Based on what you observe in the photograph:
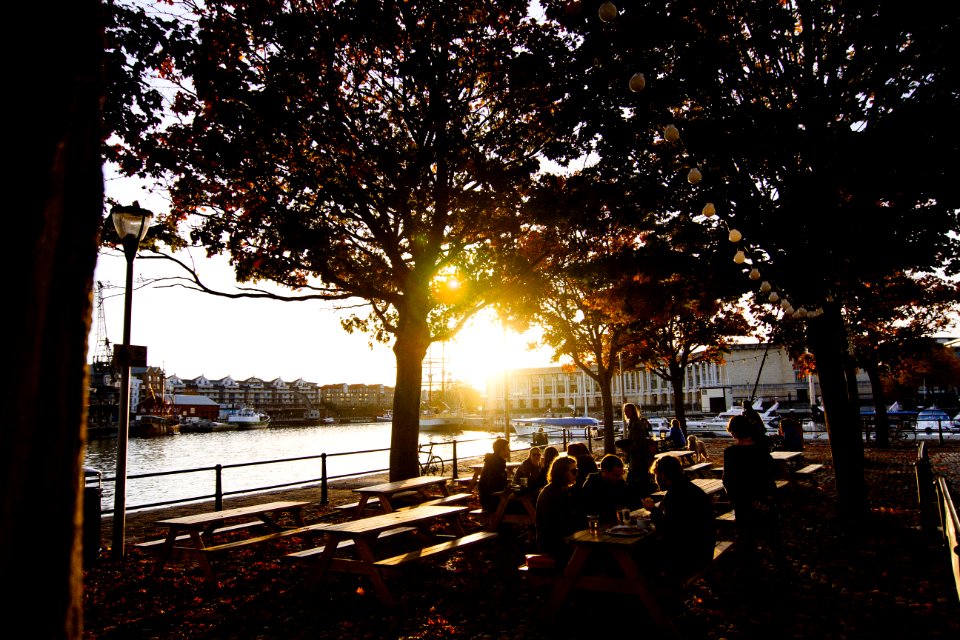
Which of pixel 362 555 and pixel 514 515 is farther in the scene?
pixel 514 515

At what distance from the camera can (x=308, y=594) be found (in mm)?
6730

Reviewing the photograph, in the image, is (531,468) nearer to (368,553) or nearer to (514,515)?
(514,515)

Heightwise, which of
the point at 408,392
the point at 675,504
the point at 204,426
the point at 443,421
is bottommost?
the point at 204,426

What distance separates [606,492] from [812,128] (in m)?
6.40

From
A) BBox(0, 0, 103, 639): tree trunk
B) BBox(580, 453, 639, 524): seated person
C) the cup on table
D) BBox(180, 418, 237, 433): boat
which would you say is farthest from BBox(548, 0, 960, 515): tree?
BBox(180, 418, 237, 433): boat

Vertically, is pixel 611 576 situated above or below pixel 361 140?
below

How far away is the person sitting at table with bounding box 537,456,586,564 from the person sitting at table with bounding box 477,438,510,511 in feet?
9.34

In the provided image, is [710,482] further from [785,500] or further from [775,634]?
[775,634]

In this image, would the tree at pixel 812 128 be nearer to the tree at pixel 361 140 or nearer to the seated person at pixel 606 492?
the tree at pixel 361 140

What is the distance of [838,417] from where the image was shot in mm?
9812

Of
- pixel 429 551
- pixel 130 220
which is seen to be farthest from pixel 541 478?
pixel 130 220

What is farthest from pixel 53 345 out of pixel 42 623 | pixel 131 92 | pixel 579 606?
pixel 131 92

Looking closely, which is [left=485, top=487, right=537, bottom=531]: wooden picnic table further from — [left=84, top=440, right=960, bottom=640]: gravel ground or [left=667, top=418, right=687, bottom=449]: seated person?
[left=667, top=418, right=687, bottom=449]: seated person

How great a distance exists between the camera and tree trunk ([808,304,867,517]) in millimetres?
9438
